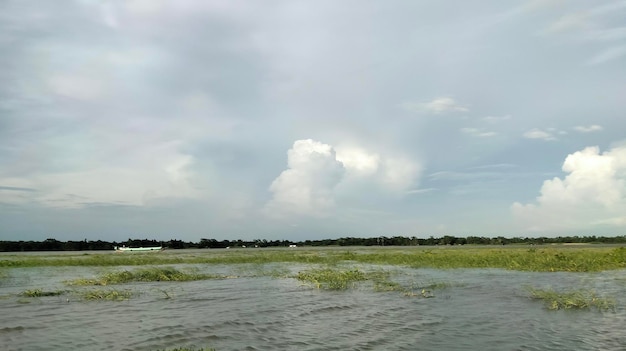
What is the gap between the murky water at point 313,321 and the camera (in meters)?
15.7

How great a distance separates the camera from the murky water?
51.4ft

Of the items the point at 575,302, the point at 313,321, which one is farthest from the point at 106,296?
the point at 575,302

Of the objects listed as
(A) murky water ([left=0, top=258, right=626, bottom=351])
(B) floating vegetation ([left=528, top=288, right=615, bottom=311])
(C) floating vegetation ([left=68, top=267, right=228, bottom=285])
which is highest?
(C) floating vegetation ([left=68, top=267, right=228, bottom=285])

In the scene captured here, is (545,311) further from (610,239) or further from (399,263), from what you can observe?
(610,239)

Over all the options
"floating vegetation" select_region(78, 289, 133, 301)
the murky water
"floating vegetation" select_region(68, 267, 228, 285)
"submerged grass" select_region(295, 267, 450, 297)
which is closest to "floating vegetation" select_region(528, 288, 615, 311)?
the murky water

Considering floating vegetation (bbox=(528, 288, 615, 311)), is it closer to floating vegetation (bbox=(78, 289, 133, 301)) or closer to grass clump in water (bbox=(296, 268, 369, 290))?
grass clump in water (bbox=(296, 268, 369, 290))

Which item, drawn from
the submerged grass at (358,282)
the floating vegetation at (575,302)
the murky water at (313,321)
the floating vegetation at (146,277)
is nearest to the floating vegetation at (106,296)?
the murky water at (313,321)

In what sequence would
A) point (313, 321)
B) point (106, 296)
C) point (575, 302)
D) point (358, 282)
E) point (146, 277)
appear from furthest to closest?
point (146, 277) → point (358, 282) → point (106, 296) → point (575, 302) → point (313, 321)

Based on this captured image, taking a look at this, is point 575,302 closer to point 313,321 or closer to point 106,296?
point 313,321

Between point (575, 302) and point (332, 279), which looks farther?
point (332, 279)

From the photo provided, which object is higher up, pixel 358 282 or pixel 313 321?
pixel 358 282

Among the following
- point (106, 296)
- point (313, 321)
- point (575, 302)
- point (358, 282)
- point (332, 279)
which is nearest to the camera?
point (313, 321)

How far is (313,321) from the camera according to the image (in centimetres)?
1955

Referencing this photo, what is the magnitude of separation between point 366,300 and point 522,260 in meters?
28.9
